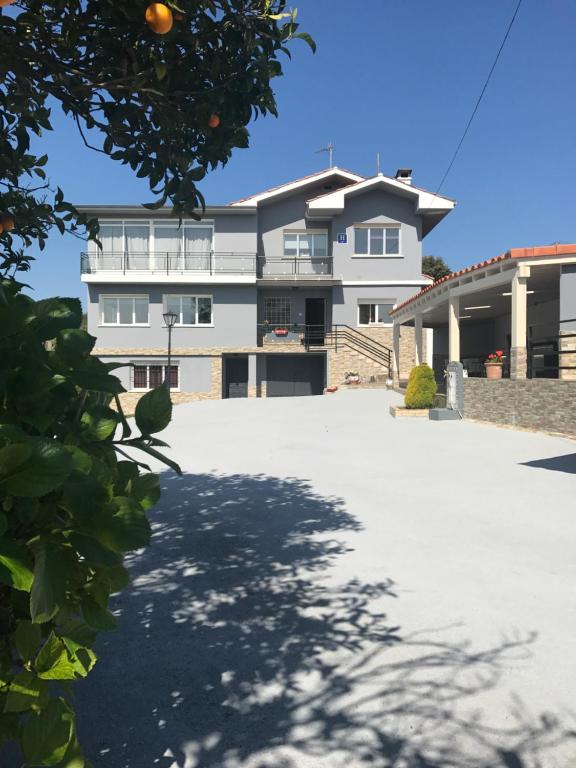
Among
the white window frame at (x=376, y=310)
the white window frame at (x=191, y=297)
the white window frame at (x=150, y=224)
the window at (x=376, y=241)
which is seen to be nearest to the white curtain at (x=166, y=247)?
the white window frame at (x=150, y=224)

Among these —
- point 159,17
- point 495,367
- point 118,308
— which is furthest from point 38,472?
point 118,308

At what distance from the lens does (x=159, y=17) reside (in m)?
2.80

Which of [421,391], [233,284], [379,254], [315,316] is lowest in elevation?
[421,391]

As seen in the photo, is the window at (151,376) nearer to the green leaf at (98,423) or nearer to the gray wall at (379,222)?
the gray wall at (379,222)

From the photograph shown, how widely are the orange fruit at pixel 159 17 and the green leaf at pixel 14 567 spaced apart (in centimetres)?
301

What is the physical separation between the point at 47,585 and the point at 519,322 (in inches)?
545

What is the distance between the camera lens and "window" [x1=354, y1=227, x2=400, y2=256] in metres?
27.5

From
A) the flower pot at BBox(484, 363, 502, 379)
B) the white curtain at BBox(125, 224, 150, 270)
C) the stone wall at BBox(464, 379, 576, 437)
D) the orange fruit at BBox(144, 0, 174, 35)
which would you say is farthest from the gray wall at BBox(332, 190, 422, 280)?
the orange fruit at BBox(144, 0, 174, 35)

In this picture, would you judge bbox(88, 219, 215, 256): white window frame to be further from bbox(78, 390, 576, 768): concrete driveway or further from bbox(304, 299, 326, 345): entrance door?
bbox(78, 390, 576, 768): concrete driveway

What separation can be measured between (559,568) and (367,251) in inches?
978

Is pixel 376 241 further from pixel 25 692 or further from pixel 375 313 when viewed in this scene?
pixel 25 692

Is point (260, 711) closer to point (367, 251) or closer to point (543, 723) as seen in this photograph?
point (543, 723)

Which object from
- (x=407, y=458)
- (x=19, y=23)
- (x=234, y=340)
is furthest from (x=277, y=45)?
(x=234, y=340)

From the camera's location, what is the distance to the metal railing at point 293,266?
28.0 metres
